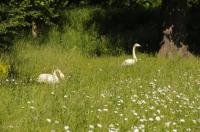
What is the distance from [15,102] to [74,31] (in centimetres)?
1545

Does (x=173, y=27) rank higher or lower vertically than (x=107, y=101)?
lower

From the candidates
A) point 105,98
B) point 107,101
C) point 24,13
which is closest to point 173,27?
point 24,13

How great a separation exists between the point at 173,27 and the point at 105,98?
32.6ft

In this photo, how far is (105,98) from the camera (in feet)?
40.9

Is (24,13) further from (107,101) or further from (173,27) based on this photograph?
(107,101)

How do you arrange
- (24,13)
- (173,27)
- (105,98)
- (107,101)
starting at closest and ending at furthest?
(107,101) → (105,98) → (24,13) → (173,27)

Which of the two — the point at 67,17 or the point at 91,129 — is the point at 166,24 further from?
the point at 91,129

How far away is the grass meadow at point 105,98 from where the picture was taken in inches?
411

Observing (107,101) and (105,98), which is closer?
(107,101)

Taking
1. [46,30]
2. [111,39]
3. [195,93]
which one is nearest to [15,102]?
[195,93]

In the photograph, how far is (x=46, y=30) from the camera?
89.6ft

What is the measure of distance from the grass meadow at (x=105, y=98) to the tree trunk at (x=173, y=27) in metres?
1.05

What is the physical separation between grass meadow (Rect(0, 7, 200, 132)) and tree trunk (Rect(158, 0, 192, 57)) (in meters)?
1.05

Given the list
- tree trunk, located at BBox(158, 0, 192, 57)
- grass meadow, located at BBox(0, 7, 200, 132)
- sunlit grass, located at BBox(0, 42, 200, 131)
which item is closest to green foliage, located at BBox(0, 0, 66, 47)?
grass meadow, located at BBox(0, 7, 200, 132)
